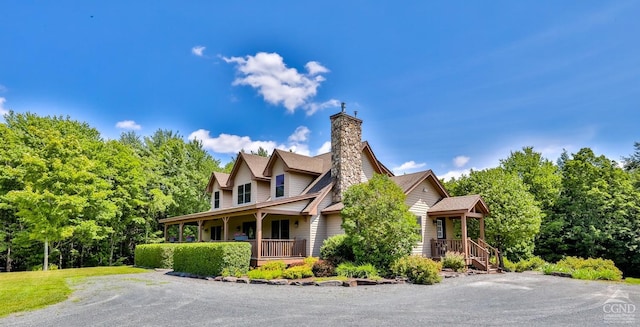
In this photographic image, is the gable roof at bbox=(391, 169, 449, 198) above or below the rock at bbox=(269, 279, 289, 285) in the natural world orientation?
above

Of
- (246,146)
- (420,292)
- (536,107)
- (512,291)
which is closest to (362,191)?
(420,292)

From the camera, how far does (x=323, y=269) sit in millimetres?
14992

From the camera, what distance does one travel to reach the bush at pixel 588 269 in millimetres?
15145

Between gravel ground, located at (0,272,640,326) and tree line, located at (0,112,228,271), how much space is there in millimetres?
11974

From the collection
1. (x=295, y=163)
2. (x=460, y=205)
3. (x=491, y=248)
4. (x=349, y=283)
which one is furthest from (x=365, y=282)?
(x=295, y=163)

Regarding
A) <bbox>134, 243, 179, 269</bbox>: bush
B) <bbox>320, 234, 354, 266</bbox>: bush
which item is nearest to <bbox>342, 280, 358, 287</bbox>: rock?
<bbox>320, 234, 354, 266</bbox>: bush

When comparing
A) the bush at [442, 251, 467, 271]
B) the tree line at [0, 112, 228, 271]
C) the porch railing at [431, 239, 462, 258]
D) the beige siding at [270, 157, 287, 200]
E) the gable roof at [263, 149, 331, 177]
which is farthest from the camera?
the beige siding at [270, 157, 287, 200]

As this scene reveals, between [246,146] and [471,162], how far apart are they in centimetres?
3185

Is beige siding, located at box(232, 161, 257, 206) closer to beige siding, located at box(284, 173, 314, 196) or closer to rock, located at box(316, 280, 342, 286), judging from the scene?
beige siding, located at box(284, 173, 314, 196)

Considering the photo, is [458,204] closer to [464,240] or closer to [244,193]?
[464,240]

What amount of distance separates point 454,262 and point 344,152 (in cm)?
751

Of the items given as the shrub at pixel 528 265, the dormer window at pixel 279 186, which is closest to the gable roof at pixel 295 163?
the dormer window at pixel 279 186

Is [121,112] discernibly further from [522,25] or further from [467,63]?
[522,25]
